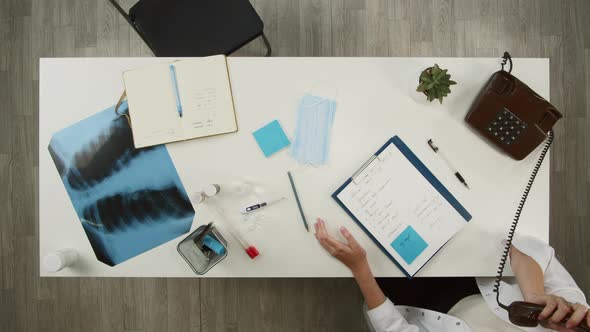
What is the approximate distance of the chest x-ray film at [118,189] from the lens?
1206 mm

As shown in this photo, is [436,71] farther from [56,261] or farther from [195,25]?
[56,261]

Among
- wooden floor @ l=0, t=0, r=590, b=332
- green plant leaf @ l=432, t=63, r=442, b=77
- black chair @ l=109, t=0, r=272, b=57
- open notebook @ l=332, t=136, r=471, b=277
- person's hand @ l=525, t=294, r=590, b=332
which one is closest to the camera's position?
person's hand @ l=525, t=294, r=590, b=332

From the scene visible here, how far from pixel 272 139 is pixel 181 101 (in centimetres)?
31

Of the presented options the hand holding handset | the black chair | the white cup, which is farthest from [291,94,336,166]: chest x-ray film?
the white cup

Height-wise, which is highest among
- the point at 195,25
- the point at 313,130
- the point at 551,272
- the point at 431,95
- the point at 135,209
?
the point at 195,25

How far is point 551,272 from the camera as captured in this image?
44.4 inches

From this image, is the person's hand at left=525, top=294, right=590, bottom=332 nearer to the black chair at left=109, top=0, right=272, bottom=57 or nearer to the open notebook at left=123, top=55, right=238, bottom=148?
the open notebook at left=123, top=55, right=238, bottom=148

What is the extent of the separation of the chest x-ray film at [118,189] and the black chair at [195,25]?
17.5 inches

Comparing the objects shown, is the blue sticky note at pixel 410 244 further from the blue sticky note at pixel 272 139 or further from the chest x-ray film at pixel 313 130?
the blue sticky note at pixel 272 139

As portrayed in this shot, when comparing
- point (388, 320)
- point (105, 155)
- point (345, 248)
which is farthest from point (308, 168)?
point (105, 155)

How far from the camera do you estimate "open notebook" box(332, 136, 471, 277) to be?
1170 millimetres

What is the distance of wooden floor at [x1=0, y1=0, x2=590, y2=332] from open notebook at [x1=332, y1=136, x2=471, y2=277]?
0.80 meters

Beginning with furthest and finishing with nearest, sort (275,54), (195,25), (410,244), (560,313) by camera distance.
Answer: (275,54) → (195,25) → (410,244) → (560,313)

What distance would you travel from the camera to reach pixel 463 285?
1.35 meters
